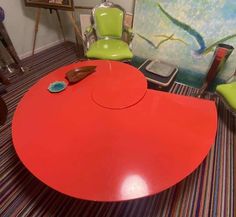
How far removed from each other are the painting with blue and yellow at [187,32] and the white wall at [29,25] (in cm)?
40

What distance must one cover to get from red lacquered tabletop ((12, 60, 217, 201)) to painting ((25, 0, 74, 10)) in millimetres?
1413

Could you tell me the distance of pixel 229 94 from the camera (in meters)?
1.65

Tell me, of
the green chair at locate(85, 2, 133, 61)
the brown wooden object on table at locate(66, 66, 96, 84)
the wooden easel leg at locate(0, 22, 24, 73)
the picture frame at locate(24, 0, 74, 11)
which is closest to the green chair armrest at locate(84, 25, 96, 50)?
the green chair at locate(85, 2, 133, 61)

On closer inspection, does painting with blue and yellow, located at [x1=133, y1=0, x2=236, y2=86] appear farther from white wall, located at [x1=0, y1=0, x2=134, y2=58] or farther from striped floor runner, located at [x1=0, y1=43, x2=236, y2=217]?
striped floor runner, located at [x1=0, y1=43, x2=236, y2=217]

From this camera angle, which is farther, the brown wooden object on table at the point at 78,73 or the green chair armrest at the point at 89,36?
the green chair armrest at the point at 89,36

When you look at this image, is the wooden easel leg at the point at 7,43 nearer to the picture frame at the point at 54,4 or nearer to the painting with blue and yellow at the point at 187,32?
the picture frame at the point at 54,4

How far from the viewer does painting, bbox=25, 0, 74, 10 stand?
241 cm

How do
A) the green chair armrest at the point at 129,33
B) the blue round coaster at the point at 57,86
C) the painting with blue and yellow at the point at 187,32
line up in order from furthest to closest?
1. the green chair armrest at the point at 129,33
2. the painting with blue and yellow at the point at 187,32
3. the blue round coaster at the point at 57,86

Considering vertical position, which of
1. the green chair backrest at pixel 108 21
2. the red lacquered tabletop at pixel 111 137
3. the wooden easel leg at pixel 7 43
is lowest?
the wooden easel leg at pixel 7 43

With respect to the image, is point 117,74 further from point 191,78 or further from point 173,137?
point 191,78

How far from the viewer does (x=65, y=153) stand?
1040mm

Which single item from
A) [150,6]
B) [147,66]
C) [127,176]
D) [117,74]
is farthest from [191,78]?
[127,176]

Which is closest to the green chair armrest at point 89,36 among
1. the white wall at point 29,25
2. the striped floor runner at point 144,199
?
the white wall at point 29,25

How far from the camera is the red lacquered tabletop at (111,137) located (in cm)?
93
